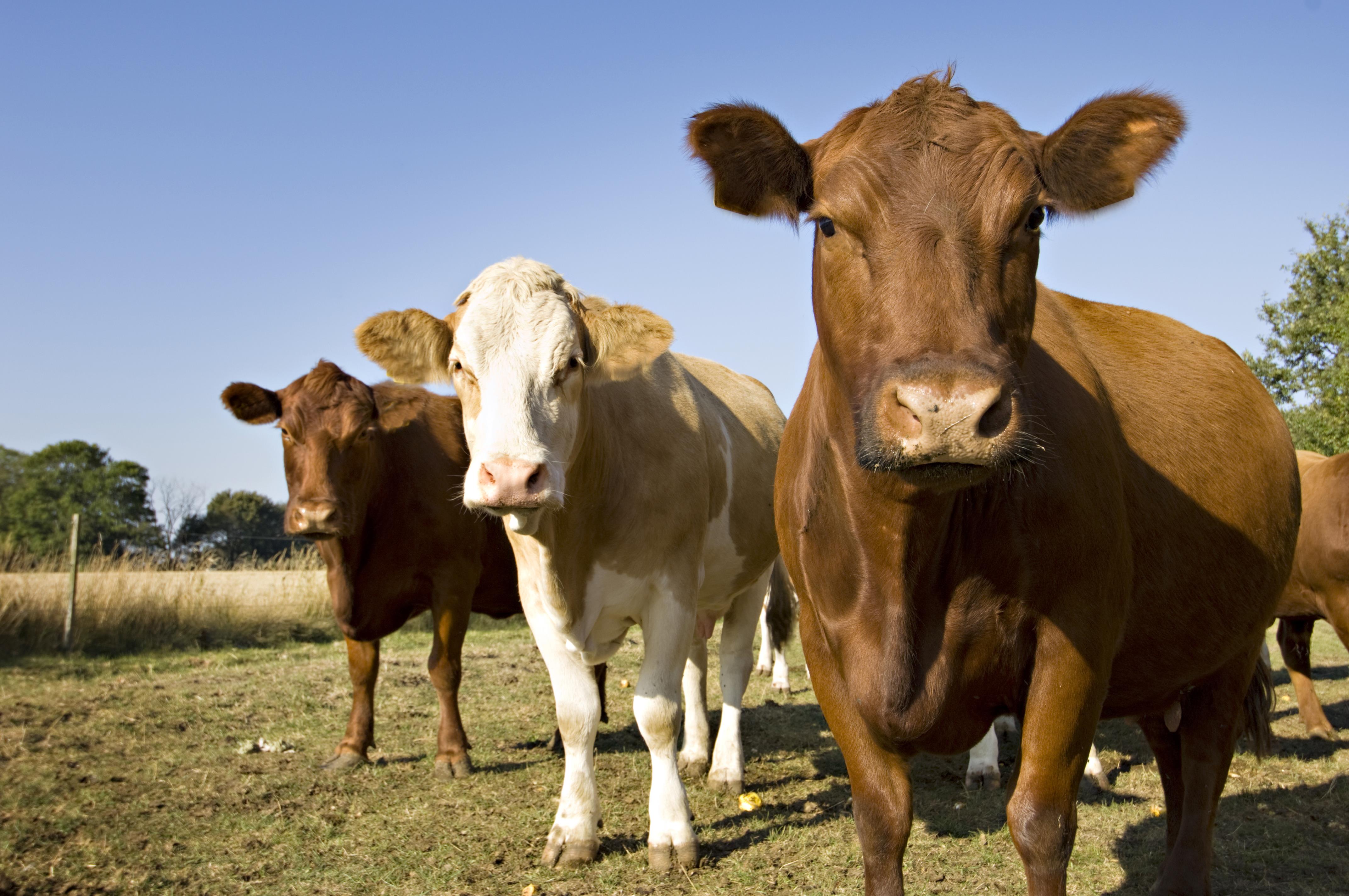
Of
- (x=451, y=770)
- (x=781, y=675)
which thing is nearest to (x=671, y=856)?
(x=451, y=770)

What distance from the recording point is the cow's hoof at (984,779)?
18.9ft

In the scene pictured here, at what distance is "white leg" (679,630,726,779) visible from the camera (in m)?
6.45

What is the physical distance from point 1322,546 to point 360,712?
7.71 metres

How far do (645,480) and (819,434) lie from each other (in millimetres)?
2247

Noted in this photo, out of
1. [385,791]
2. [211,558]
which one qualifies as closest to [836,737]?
[385,791]

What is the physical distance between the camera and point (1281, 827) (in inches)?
193

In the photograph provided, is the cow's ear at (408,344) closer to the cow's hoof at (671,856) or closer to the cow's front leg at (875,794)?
the cow's hoof at (671,856)

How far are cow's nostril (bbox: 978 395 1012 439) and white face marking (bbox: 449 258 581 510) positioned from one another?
7.39ft

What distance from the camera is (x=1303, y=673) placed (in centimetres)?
793

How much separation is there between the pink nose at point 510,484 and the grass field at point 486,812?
1845mm

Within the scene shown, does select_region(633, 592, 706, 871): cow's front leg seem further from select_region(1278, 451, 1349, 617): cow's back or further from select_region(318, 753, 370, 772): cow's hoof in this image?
select_region(1278, 451, 1349, 617): cow's back

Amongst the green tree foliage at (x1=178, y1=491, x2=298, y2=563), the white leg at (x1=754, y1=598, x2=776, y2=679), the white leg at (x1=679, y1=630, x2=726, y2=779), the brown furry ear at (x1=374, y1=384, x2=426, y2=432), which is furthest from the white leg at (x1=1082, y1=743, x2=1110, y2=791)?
the green tree foliage at (x1=178, y1=491, x2=298, y2=563)

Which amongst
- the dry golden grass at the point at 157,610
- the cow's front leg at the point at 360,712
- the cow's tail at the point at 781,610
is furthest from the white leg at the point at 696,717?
the dry golden grass at the point at 157,610

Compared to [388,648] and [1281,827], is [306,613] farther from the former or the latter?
[1281,827]
